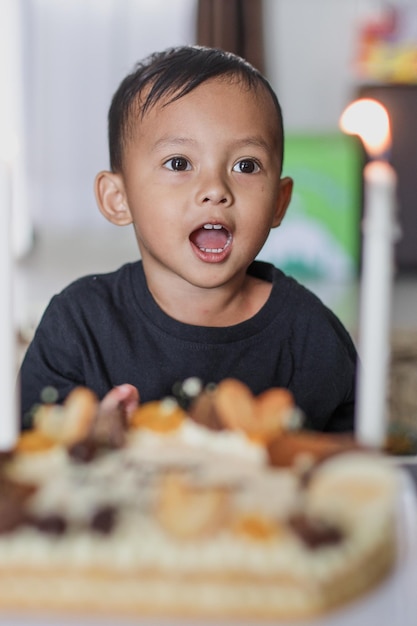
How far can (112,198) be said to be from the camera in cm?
85

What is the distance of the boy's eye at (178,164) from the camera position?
27.8 inches

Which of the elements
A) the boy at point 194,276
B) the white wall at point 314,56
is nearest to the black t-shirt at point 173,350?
the boy at point 194,276

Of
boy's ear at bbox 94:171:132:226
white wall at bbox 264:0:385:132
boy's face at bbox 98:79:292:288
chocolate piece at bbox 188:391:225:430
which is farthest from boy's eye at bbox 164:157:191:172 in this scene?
white wall at bbox 264:0:385:132

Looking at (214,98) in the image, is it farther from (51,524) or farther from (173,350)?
(51,524)

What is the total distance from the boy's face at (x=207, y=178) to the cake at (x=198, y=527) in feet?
0.90

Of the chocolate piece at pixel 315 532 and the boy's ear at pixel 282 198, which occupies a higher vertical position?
the boy's ear at pixel 282 198

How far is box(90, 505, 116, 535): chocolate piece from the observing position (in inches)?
16.6

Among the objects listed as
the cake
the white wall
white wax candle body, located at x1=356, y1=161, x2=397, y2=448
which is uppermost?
the white wall

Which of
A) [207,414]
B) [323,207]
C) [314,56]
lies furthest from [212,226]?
[314,56]

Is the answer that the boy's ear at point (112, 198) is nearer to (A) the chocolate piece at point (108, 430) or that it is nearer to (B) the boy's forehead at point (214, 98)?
(B) the boy's forehead at point (214, 98)

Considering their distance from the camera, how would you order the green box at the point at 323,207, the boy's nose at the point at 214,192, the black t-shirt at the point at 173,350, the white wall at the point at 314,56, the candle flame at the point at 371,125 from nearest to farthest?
the candle flame at the point at 371,125, the boy's nose at the point at 214,192, the black t-shirt at the point at 173,350, the green box at the point at 323,207, the white wall at the point at 314,56

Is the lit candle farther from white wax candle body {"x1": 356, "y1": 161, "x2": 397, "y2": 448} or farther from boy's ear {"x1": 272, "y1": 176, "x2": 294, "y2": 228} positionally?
boy's ear {"x1": 272, "y1": 176, "x2": 294, "y2": 228}

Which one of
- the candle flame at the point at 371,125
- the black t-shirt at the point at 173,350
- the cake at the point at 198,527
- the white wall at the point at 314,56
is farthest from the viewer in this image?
the white wall at the point at 314,56

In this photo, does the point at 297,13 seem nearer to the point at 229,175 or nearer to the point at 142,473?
the point at 229,175
